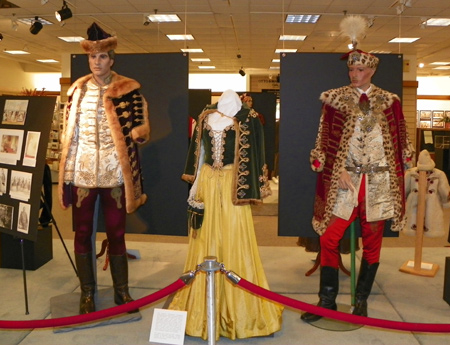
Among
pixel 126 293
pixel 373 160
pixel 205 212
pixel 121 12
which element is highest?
pixel 121 12

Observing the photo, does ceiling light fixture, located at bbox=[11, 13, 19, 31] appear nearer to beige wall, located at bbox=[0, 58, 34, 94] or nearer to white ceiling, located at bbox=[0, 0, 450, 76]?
white ceiling, located at bbox=[0, 0, 450, 76]

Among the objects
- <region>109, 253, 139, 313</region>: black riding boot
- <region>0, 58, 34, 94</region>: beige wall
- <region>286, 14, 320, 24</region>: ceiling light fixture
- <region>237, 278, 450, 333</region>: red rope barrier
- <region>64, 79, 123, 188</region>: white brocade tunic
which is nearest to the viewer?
<region>237, 278, 450, 333</region>: red rope barrier

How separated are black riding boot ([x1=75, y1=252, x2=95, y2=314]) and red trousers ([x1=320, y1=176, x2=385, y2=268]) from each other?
1.55m

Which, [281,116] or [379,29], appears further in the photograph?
[379,29]

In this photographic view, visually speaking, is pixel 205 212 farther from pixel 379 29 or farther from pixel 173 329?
pixel 379 29

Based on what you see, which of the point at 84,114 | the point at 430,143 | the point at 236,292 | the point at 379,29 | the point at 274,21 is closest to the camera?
the point at 236,292

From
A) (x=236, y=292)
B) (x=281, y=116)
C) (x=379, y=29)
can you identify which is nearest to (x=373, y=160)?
(x=281, y=116)

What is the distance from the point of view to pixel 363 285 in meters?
3.38

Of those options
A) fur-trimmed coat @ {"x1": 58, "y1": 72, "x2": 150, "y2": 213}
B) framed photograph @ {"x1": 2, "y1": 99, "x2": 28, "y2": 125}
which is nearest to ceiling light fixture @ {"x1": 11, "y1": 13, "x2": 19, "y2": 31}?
framed photograph @ {"x1": 2, "y1": 99, "x2": 28, "y2": 125}

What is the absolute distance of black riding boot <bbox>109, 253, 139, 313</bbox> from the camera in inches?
136

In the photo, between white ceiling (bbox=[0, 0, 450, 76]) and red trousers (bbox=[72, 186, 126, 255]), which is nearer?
red trousers (bbox=[72, 186, 126, 255])

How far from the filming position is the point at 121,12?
922 cm

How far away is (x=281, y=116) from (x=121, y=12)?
6.35 m

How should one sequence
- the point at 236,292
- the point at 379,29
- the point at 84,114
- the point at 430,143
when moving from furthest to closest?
the point at 430,143 < the point at 379,29 < the point at 84,114 < the point at 236,292
